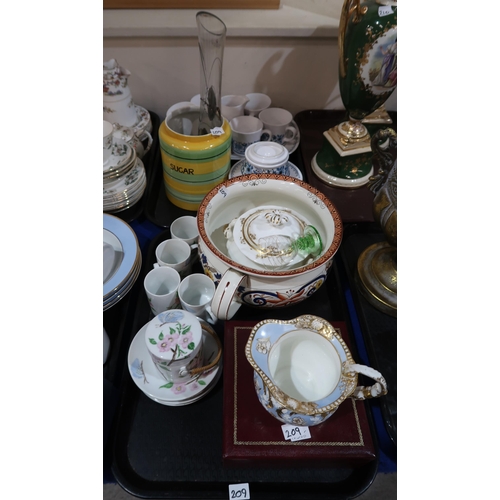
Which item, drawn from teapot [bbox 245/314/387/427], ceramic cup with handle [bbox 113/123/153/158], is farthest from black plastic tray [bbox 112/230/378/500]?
ceramic cup with handle [bbox 113/123/153/158]

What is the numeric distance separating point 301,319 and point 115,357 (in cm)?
34

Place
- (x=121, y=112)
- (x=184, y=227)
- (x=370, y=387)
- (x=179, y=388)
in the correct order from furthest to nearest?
(x=121, y=112) < (x=184, y=227) < (x=179, y=388) < (x=370, y=387)

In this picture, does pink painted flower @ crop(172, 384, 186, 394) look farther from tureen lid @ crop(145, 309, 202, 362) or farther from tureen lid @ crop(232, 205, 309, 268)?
tureen lid @ crop(232, 205, 309, 268)

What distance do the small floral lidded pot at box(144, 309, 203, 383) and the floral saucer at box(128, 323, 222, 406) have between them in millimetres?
44

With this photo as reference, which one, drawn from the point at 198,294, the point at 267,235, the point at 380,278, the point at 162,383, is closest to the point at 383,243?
the point at 380,278

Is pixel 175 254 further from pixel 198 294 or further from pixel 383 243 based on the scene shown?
pixel 383 243

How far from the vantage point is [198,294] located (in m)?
0.74

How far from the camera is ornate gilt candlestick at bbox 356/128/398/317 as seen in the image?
25.5 inches

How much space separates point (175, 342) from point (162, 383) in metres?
0.12

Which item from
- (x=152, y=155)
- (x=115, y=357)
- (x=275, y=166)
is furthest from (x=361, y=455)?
(x=152, y=155)

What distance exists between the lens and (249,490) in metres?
0.58

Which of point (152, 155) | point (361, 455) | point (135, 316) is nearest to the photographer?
point (361, 455)

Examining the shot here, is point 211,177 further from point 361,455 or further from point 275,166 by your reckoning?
point 361,455

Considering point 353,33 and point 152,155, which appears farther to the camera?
point 152,155
